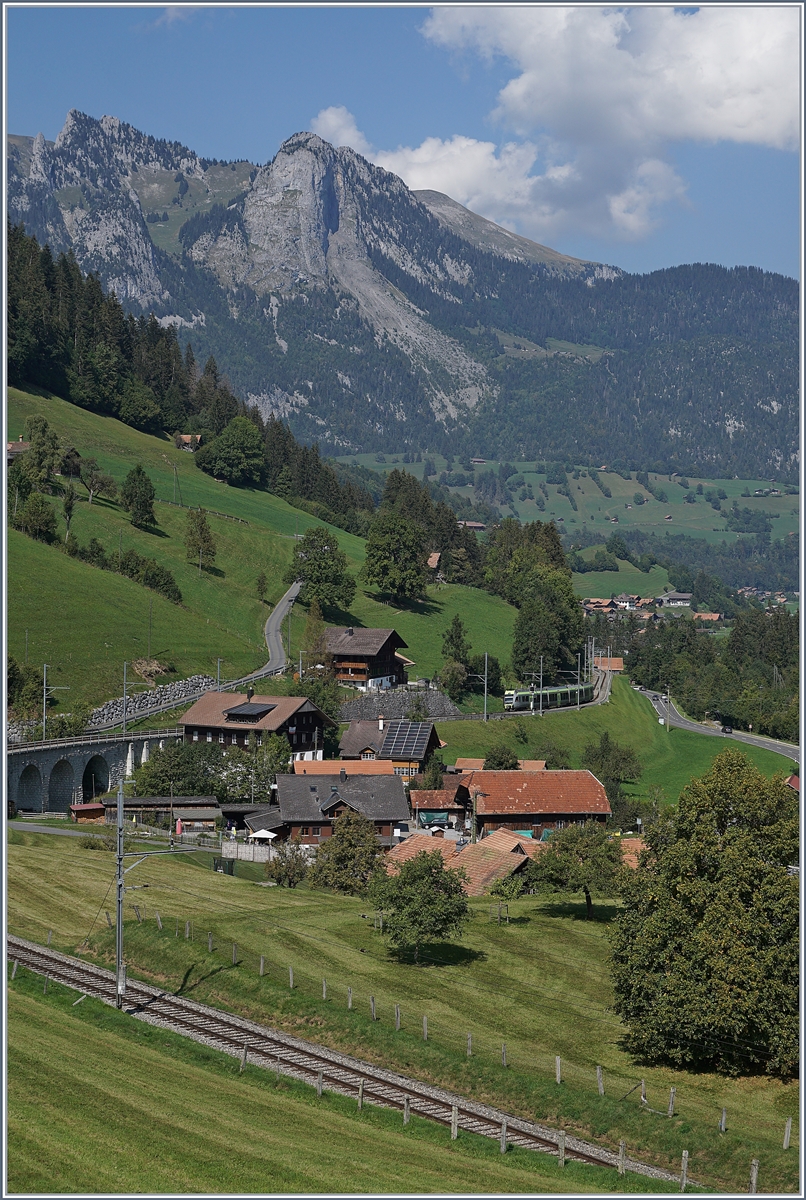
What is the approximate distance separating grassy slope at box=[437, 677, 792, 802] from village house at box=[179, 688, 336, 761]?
12.9m

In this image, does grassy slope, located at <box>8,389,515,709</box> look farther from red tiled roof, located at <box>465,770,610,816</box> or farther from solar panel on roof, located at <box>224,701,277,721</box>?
red tiled roof, located at <box>465,770,610,816</box>

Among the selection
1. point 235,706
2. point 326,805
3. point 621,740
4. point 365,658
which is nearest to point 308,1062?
point 326,805

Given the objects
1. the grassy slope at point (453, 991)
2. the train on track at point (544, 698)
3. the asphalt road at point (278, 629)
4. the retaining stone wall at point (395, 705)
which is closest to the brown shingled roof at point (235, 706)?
the retaining stone wall at point (395, 705)

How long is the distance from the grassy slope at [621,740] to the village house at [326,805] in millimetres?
23666

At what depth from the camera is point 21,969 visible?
4316 centimetres

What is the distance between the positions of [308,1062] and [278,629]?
337 ft

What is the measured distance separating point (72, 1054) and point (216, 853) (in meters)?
42.2

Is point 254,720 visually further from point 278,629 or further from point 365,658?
point 278,629

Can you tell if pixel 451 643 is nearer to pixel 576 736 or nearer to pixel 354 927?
pixel 576 736

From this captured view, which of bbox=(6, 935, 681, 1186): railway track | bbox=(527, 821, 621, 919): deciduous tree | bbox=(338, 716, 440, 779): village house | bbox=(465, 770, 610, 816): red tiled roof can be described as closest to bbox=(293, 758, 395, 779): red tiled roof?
bbox=(338, 716, 440, 779): village house

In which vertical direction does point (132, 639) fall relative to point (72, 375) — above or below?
below

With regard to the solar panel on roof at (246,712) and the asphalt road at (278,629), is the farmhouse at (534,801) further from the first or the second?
the asphalt road at (278,629)

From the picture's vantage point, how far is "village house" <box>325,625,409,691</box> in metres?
130

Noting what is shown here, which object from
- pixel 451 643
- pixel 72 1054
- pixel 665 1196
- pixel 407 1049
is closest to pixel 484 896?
pixel 407 1049
